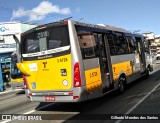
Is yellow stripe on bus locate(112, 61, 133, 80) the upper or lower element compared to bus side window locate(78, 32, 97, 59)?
lower

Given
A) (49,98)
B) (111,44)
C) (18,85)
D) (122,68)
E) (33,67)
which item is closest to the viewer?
(49,98)

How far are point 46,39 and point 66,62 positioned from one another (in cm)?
120

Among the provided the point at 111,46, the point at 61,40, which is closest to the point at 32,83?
the point at 61,40

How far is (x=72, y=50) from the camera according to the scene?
9.41 m

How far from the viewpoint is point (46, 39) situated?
10.1 m

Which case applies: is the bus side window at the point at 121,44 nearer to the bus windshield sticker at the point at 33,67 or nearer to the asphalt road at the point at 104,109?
the asphalt road at the point at 104,109

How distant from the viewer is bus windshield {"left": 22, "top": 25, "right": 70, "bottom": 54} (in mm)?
9680

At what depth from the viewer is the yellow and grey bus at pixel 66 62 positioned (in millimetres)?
9422

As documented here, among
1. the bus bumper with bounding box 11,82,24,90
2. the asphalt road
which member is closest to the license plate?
the asphalt road

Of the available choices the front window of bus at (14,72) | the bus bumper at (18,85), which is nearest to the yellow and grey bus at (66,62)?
the bus bumper at (18,85)

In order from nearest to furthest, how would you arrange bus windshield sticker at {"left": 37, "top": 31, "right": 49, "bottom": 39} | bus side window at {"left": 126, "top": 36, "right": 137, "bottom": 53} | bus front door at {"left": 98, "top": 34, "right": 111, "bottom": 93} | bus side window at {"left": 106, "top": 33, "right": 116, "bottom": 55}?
bus windshield sticker at {"left": 37, "top": 31, "right": 49, "bottom": 39} → bus front door at {"left": 98, "top": 34, "right": 111, "bottom": 93} → bus side window at {"left": 106, "top": 33, "right": 116, "bottom": 55} → bus side window at {"left": 126, "top": 36, "right": 137, "bottom": 53}

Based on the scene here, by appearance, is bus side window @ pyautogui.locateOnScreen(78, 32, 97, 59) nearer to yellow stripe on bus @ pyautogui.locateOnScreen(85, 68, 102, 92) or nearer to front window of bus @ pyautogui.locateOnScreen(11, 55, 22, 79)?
yellow stripe on bus @ pyautogui.locateOnScreen(85, 68, 102, 92)

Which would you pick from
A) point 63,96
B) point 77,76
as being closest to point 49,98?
point 63,96

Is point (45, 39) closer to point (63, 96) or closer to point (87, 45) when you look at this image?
point (87, 45)
